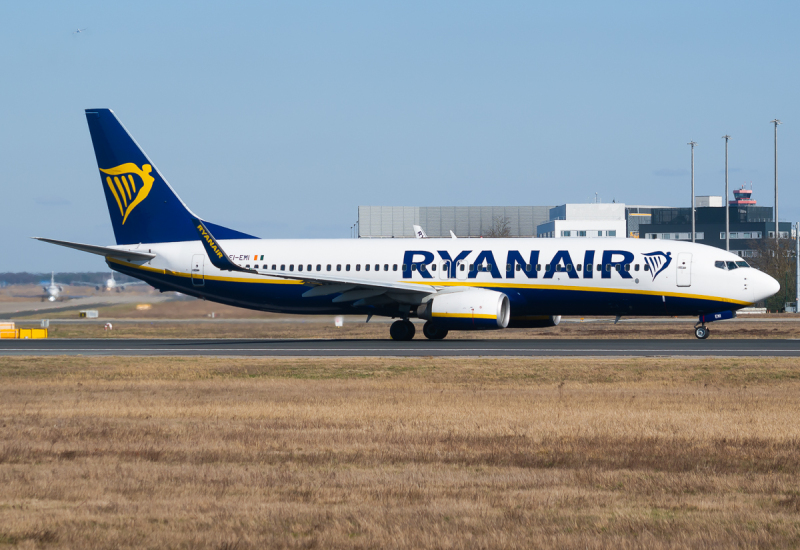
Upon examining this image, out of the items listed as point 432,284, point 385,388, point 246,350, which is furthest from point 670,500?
point 432,284

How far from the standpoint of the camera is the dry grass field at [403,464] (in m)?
7.93

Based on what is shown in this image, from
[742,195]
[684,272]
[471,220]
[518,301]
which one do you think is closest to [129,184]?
[518,301]

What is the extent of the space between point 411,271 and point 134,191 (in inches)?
537

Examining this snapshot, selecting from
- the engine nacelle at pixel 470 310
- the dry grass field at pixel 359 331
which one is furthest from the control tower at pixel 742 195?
the engine nacelle at pixel 470 310

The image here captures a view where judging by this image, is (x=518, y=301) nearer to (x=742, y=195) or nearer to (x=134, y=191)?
(x=134, y=191)

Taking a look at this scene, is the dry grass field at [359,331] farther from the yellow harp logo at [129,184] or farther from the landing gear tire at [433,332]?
the yellow harp logo at [129,184]

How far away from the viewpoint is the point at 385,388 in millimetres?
20281

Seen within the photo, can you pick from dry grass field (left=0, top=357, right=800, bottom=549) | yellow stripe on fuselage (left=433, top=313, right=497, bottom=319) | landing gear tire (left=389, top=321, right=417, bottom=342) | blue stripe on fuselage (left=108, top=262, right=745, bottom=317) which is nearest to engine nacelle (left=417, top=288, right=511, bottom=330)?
yellow stripe on fuselage (left=433, top=313, right=497, bottom=319)

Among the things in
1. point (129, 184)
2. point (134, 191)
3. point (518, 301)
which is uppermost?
point (129, 184)

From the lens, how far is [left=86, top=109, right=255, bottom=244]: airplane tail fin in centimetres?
4169

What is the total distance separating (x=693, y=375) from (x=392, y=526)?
1630cm

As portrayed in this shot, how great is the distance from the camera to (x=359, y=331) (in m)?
48.8

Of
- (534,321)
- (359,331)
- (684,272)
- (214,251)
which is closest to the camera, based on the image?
(684,272)

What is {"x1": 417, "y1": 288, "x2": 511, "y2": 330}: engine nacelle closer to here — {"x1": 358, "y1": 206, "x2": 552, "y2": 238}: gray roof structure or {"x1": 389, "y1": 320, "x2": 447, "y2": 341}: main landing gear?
{"x1": 389, "y1": 320, "x2": 447, "y2": 341}: main landing gear
